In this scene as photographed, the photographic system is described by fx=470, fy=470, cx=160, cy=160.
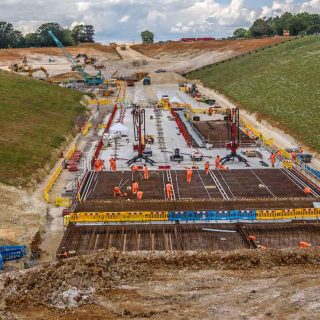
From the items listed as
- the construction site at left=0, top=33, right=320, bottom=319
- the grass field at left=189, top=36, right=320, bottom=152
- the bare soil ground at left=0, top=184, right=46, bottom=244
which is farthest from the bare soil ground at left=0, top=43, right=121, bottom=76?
the bare soil ground at left=0, top=184, right=46, bottom=244

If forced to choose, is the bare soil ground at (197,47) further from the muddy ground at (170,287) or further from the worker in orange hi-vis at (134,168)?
the muddy ground at (170,287)

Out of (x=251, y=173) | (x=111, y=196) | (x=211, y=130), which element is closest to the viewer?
(x=111, y=196)

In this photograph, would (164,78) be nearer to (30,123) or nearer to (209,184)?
(30,123)

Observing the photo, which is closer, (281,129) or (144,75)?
(281,129)

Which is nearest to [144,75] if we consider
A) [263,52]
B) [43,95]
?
[263,52]

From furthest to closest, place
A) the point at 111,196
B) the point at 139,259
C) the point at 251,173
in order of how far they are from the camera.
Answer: the point at 251,173, the point at 111,196, the point at 139,259

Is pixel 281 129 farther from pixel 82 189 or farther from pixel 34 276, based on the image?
pixel 34 276

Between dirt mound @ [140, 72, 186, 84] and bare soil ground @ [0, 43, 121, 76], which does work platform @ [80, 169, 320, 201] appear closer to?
dirt mound @ [140, 72, 186, 84]
